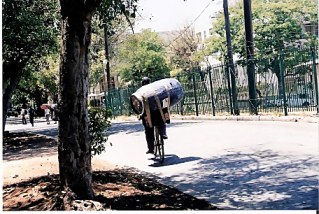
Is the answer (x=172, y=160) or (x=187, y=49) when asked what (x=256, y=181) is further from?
(x=187, y=49)

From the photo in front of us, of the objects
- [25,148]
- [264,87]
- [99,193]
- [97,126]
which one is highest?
[264,87]

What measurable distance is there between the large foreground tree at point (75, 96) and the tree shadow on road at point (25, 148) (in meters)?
3.87

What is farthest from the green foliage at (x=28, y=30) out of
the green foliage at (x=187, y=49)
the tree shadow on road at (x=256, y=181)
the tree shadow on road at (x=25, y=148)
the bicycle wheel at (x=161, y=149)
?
the green foliage at (x=187, y=49)

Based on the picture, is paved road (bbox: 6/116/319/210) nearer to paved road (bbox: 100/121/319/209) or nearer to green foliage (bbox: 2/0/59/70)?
paved road (bbox: 100/121/319/209)

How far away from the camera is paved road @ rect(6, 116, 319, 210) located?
3.99m

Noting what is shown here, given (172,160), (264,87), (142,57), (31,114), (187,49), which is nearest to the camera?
(172,160)

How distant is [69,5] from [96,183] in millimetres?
1806

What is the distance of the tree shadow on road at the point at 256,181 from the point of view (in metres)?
3.81

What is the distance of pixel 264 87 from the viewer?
9.80 metres

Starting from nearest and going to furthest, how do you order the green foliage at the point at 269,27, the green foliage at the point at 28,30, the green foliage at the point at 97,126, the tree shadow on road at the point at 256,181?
the tree shadow on road at the point at 256,181 → the green foliage at the point at 97,126 → the green foliage at the point at 28,30 → the green foliage at the point at 269,27

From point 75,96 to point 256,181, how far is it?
178 centimetres

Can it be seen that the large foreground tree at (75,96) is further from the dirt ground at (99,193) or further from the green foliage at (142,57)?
the green foliage at (142,57)

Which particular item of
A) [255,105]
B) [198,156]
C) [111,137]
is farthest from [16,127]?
[198,156]

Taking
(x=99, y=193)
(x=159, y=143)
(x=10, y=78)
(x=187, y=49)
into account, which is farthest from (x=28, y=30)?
(x=187, y=49)
